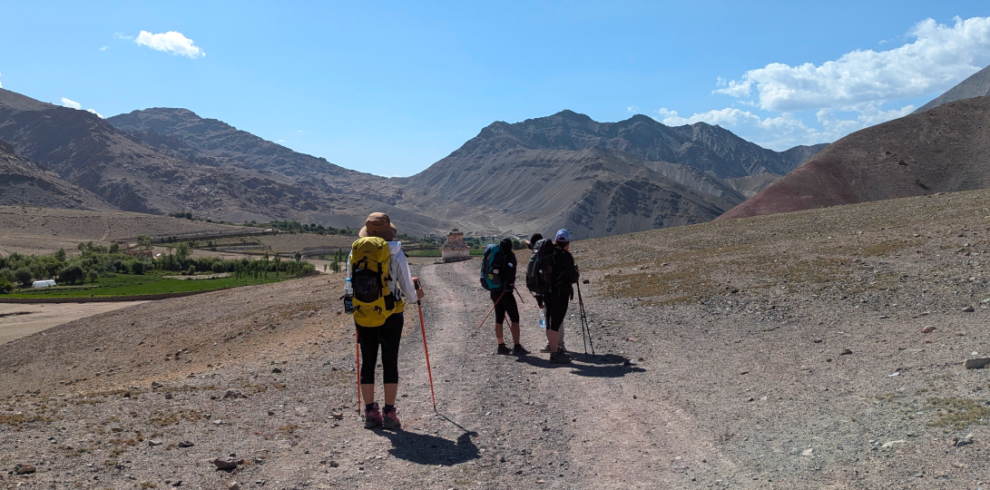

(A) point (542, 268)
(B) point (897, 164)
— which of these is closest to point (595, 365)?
(A) point (542, 268)

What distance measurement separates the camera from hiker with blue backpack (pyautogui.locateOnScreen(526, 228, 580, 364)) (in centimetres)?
1104

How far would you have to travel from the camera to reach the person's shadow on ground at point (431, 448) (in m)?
6.26

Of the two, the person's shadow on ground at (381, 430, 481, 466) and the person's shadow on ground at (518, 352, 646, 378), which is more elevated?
the person's shadow on ground at (381, 430, 481, 466)

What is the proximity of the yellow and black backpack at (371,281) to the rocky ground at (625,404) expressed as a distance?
4.29 ft

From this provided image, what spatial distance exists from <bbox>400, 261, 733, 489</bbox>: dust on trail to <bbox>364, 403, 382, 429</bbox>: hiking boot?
381 mm

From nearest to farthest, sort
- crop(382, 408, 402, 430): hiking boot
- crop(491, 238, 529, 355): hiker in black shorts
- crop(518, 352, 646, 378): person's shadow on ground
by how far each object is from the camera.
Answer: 1. crop(382, 408, 402, 430): hiking boot
2. crop(518, 352, 646, 378): person's shadow on ground
3. crop(491, 238, 529, 355): hiker in black shorts

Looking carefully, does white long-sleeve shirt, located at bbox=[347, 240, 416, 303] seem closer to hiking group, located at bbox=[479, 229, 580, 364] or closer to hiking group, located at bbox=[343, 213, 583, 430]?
hiking group, located at bbox=[343, 213, 583, 430]

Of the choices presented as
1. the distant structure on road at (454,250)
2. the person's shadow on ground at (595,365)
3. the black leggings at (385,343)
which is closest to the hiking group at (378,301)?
the black leggings at (385,343)

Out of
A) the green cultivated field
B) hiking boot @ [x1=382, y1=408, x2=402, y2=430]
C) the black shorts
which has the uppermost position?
the black shorts

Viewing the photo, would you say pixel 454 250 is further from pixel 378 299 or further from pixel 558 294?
pixel 378 299

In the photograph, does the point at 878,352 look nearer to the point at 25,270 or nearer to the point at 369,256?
the point at 369,256

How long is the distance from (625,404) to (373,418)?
306 centimetres

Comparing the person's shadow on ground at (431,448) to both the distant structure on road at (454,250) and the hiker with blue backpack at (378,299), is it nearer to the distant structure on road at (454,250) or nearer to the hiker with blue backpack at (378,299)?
the hiker with blue backpack at (378,299)

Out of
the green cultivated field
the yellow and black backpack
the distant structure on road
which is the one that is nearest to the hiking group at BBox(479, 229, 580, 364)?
the yellow and black backpack
